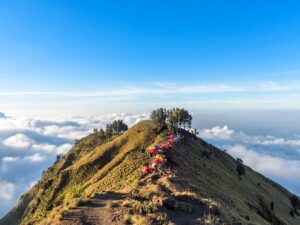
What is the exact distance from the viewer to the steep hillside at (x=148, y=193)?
28.9m

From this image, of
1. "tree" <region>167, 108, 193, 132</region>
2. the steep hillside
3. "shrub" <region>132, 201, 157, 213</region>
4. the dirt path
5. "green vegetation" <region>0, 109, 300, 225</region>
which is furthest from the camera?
"tree" <region>167, 108, 193, 132</region>

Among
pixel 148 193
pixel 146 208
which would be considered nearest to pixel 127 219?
pixel 146 208

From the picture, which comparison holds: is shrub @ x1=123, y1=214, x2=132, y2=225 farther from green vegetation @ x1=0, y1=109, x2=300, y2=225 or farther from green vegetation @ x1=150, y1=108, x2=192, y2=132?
green vegetation @ x1=150, y1=108, x2=192, y2=132

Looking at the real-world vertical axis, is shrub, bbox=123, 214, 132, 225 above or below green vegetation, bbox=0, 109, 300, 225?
above

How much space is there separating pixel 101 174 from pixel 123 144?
28529 mm

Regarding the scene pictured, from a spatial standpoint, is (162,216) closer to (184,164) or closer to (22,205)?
(184,164)

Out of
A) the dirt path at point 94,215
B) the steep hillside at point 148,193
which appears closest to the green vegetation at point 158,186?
the steep hillside at point 148,193

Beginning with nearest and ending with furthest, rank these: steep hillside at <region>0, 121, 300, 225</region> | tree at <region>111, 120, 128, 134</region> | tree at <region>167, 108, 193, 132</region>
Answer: steep hillside at <region>0, 121, 300, 225</region> < tree at <region>167, 108, 193, 132</region> < tree at <region>111, 120, 128, 134</region>

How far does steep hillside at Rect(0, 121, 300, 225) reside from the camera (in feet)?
94.7

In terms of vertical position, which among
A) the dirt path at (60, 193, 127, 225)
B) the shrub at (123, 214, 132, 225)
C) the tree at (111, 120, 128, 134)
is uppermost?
the shrub at (123, 214, 132, 225)

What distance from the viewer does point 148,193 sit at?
37.7 m

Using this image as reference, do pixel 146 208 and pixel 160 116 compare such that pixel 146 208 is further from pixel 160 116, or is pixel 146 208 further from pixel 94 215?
pixel 160 116

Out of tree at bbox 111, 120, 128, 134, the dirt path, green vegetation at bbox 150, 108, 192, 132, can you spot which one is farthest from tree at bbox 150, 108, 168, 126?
the dirt path

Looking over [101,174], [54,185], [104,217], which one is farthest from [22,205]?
[104,217]
